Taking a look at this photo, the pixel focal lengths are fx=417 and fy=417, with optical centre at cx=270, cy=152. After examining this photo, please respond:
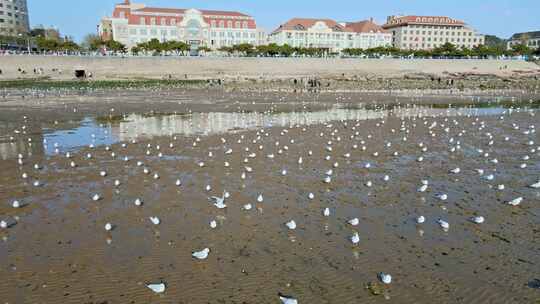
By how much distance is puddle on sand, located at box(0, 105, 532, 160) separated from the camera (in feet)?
57.1

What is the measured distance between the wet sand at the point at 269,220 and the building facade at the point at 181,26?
277 feet

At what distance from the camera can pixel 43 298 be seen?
638cm

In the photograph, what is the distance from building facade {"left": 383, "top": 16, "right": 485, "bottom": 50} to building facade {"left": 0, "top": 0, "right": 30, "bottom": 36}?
119 meters

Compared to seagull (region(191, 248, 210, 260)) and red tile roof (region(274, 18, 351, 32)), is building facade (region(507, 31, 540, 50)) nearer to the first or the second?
red tile roof (region(274, 18, 351, 32))

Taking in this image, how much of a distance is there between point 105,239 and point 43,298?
6.98 ft

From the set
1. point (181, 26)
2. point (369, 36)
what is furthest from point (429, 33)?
point (181, 26)

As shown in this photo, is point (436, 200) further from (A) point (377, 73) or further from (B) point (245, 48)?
(B) point (245, 48)

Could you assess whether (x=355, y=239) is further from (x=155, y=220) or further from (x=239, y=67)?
(x=239, y=67)

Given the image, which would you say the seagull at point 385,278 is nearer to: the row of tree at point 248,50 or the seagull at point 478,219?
the seagull at point 478,219

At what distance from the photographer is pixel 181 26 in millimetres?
99438

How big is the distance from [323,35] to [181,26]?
128 ft

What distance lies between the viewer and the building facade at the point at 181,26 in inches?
3839

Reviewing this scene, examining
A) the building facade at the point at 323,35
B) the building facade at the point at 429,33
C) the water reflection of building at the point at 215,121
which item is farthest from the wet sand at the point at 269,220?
the building facade at the point at 429,33

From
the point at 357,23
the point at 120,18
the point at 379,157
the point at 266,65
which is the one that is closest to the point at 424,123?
the point at 379,157
